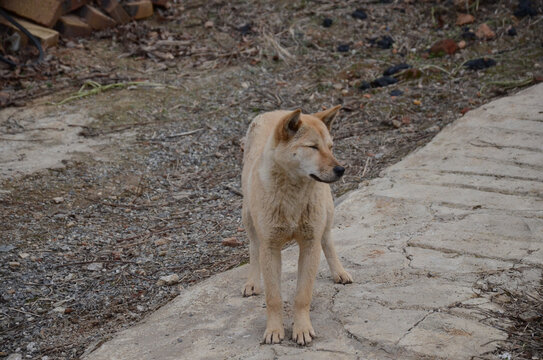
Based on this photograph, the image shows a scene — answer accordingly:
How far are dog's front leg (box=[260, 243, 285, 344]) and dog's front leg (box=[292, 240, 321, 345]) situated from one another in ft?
0.38

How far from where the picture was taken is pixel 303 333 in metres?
4.66

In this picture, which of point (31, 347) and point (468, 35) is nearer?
point (31, 347)

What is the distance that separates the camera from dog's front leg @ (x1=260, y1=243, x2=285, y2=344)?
4.77 metres

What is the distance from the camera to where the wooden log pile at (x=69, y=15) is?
35.9ft

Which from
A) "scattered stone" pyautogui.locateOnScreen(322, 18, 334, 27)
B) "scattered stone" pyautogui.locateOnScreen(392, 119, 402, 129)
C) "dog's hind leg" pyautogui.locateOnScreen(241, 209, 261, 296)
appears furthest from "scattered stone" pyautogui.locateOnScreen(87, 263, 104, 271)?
"scattered stone" pyautogui.locateOnScreen(322, 18, 334, 27)

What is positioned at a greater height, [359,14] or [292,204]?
[359,14]

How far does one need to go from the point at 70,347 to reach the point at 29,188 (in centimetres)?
297

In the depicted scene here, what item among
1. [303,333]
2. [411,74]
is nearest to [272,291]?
[303,333]

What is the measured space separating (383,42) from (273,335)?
7.64 meters

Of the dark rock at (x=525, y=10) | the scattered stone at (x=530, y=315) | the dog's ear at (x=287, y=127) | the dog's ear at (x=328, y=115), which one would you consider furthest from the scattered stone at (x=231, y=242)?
the dark rock at (x=525, y=10)

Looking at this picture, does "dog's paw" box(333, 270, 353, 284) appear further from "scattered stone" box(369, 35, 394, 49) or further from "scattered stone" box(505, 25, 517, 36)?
"scattered stone" box(505, 25, 517, 36)

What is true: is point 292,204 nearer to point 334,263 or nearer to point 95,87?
point 334,263

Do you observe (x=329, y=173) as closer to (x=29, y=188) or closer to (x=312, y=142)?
(x=312, y=142)

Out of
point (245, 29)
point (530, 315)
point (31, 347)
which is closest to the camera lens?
point (530, 315)
